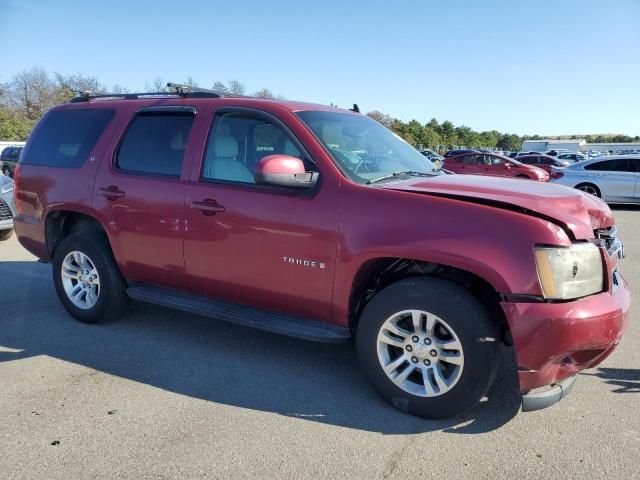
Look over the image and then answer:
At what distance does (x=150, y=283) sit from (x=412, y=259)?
2.47 m

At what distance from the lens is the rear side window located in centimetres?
485

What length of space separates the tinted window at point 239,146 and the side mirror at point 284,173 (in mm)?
375

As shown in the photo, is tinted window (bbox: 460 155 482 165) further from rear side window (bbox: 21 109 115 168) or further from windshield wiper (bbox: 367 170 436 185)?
rear side window (bbox: 21 109 115 168)

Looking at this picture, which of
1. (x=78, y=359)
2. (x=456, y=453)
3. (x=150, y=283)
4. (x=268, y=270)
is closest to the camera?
(x=456, y=453)

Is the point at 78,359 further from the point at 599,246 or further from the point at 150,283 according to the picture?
the point at 599,246

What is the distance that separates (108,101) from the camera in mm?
5000

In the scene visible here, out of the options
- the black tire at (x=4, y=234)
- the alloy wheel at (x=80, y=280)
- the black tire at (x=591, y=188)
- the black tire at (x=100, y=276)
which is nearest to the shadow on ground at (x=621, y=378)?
the black tire at (x=100, y=276)

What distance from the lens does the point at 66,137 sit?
506cm

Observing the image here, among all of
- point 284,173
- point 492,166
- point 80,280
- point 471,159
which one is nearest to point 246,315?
point 284,173

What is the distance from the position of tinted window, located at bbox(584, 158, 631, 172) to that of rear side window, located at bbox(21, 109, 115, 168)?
576 inches

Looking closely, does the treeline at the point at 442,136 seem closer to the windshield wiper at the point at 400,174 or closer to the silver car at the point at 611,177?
the silver car at the point at 611,177

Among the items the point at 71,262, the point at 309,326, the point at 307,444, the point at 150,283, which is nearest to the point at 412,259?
the point at 309,326

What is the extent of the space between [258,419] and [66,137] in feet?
11.4

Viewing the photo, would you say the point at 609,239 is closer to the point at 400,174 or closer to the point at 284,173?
the point at 400,174
